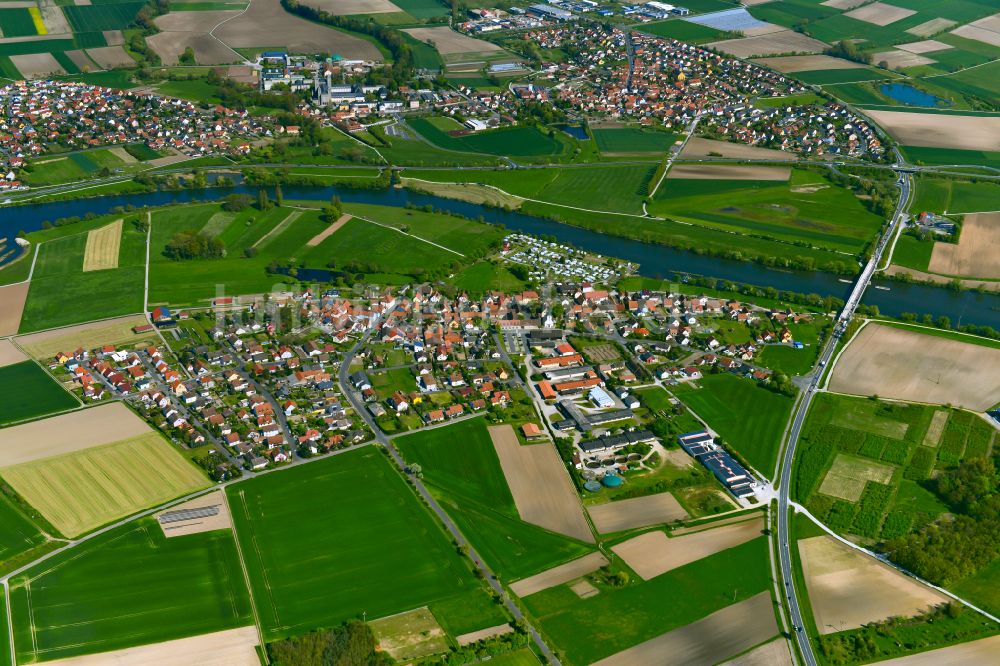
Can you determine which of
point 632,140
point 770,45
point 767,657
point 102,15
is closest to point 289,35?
point 102,15

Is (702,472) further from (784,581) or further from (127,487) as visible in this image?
(127,487)

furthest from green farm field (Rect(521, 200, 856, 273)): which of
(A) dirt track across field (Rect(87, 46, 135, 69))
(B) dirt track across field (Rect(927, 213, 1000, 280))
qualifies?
(A) dirt track across field (Rect(87, 46, 135, 69))

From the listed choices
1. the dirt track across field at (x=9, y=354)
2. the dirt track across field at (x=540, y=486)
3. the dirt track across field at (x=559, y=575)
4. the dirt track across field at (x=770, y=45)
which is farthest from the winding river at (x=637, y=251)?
the dirt track across field at (x=770, y=45)

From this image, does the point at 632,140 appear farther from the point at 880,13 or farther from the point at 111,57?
the point at 880,13

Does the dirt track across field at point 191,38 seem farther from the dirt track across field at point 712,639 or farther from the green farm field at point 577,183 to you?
the dirt track across field at point 712,639

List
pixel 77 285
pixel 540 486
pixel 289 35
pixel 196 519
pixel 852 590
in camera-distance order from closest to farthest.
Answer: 1. pixel 852 590
2. pixel 196 519
3. pixel 540 486
4. pixel 77 285
5. pixel 289 35

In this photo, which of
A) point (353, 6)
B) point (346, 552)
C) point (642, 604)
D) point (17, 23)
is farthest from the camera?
point (353, 6)

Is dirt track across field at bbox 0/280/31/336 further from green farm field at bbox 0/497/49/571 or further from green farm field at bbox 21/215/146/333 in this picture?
green farm field at bbox 0/497/49/571

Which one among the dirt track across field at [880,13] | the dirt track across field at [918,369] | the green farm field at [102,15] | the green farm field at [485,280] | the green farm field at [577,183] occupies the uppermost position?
the dirt track across field at [880,13]
